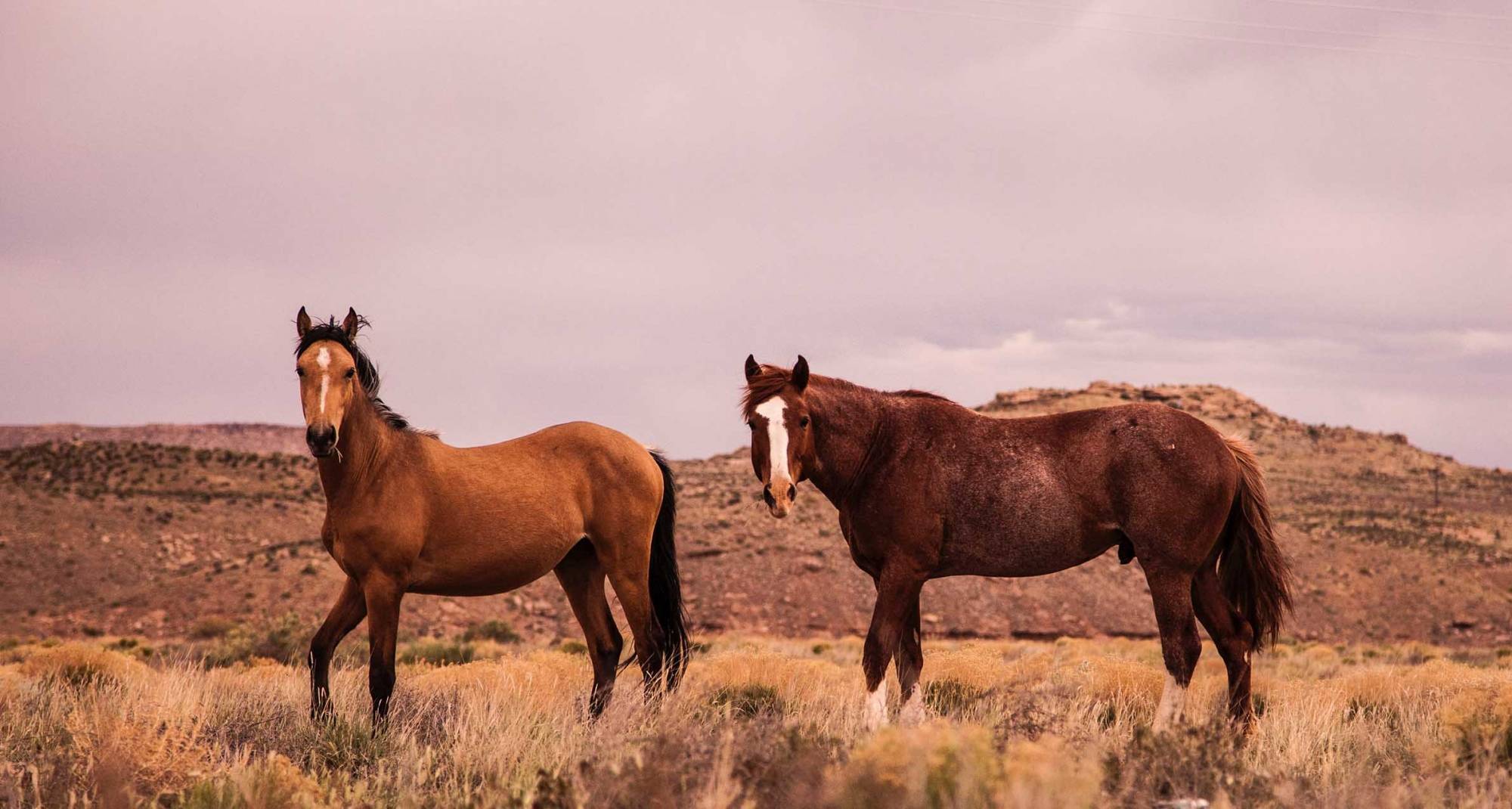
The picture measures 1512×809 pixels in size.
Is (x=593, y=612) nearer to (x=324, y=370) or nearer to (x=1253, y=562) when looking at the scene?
(x=324, y=370)

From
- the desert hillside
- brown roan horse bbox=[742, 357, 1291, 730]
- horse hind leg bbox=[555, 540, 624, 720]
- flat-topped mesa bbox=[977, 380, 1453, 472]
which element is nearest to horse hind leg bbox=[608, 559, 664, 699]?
horse hind leg bbox=[555, 540, 624, 720]

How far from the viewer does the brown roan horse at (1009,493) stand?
7219 mm

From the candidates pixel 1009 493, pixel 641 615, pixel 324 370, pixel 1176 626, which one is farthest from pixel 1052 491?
pixel 324 370

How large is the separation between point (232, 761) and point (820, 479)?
4223 mm

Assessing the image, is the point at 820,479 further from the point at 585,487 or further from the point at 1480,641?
the point at 1480,641

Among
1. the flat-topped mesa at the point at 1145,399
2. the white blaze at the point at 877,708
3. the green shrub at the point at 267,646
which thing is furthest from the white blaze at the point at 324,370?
the flat-topped mesa at the point at 1145,399

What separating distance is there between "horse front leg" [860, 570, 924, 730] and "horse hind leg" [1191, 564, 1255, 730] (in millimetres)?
2243

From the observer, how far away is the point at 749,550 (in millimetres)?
37531

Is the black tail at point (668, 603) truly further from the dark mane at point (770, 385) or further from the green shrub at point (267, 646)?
the green shrub at point (267, 646)

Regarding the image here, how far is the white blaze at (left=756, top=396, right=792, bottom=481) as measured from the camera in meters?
6.83

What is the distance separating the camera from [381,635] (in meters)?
7.24

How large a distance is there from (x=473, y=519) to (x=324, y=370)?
1558 millimetres

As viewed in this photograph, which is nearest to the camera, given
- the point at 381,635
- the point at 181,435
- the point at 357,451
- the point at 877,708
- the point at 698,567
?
the point at 877,708

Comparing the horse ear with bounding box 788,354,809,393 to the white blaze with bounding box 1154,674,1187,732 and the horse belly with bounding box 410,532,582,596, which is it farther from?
the white blaze with bounding box 1154,674,1187,732
